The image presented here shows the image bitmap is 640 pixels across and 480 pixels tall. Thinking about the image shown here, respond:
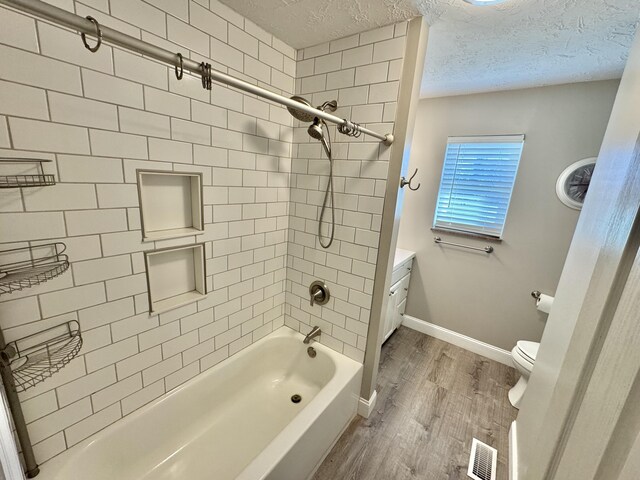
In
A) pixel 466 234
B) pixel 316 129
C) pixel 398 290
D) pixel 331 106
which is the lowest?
pixel 398 290

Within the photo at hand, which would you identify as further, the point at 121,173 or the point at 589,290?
the point at 121,173

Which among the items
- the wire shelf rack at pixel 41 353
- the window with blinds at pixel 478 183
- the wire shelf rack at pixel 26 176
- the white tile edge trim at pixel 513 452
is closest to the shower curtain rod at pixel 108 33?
the wire shelf rack at pixel 26 176

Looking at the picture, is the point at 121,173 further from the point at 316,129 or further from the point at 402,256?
the point at 402,256

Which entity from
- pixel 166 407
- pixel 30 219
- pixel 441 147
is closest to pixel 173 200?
pixel 30 219

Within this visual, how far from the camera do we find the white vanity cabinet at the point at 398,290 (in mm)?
2281

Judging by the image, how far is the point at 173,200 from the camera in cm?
132

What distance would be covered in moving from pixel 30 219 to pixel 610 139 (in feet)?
7.37

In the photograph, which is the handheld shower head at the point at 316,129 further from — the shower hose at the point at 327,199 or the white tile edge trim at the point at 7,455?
the white tile edge trim at the point at 7,455

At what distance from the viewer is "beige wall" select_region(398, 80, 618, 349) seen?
1.87 m

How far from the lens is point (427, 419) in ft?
5.82

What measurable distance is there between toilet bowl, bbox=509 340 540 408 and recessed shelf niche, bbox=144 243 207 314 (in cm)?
223

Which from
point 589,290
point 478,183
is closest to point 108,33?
point 589,290

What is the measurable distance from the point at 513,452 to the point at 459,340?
1.08 metres

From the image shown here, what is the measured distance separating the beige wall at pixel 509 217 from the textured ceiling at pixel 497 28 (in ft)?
0.86
